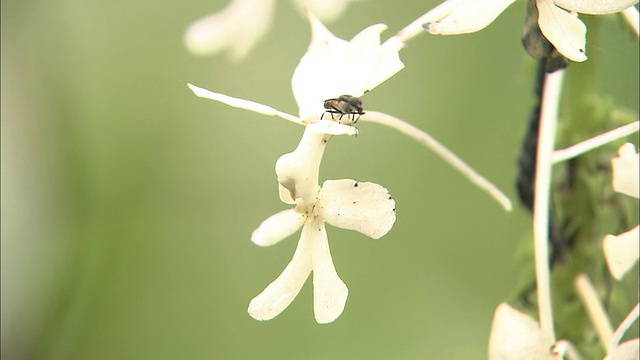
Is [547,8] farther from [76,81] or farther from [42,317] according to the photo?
[76,81]

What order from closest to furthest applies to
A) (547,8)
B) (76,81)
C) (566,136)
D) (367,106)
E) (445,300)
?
(547,8) < (566,136) < (445,300) < (367,106) < (76,81)

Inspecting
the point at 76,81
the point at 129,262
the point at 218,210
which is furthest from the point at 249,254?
the point at 76,81

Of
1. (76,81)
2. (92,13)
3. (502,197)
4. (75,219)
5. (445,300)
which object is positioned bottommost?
(502,197)

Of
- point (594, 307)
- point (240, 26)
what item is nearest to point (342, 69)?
point (594, 307)

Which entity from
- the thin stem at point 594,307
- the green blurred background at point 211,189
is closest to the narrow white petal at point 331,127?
the thin stem at point 594,307

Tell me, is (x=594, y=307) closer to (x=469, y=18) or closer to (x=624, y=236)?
(x=624, y=236)

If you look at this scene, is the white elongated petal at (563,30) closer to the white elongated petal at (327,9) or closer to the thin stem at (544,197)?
the thin stem at (544,197)
